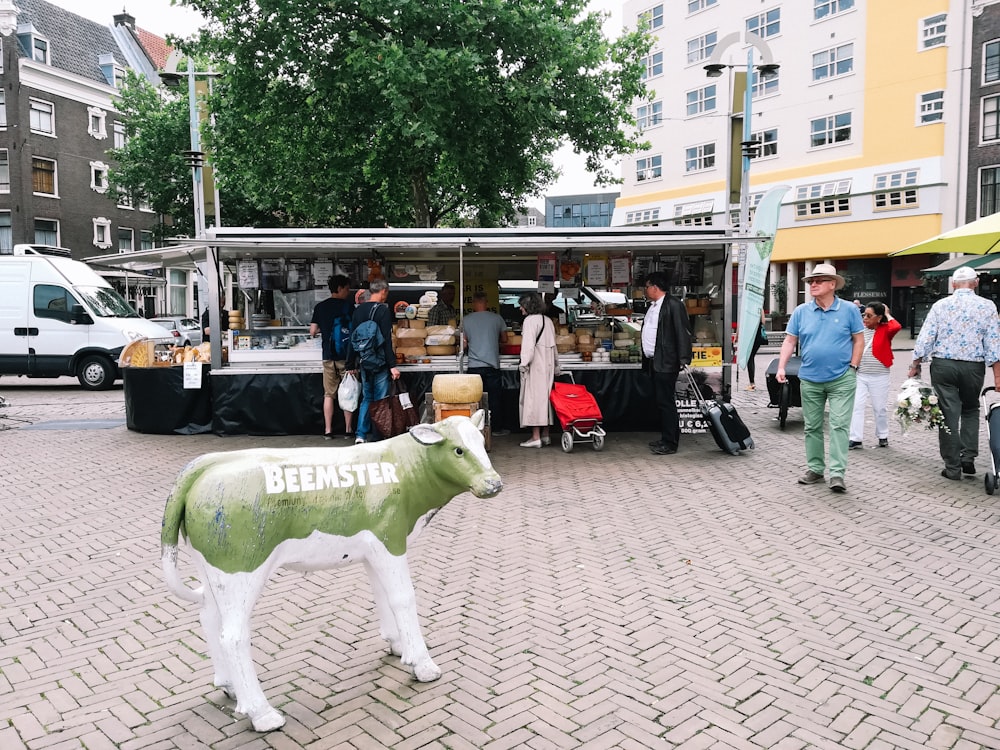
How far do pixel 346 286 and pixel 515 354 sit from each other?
2399 millimetres

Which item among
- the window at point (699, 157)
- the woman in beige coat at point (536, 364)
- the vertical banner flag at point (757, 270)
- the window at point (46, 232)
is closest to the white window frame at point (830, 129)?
the window at point (699, 157)

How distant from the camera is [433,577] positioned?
5.06 metres

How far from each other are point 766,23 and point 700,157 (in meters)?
7.20

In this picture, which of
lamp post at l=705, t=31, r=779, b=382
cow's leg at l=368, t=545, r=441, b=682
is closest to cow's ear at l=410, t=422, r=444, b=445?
cow's leg at l=368, t=545, r=441, b=682

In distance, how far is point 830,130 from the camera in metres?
37.2

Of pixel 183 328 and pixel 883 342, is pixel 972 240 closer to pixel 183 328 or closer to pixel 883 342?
pixel 883 342

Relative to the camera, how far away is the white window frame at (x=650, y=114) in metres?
44.7

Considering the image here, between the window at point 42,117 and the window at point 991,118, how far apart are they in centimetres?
4027

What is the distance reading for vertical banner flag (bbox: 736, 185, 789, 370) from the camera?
11.0 m

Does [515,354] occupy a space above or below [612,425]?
above

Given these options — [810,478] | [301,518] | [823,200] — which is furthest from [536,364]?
[823,200]

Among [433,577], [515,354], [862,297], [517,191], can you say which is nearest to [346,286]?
[515,354]

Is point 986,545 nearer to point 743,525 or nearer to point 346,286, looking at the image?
point 743,525

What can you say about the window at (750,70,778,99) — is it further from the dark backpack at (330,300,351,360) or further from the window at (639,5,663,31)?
the dark backpack at (330,300,351,360)
